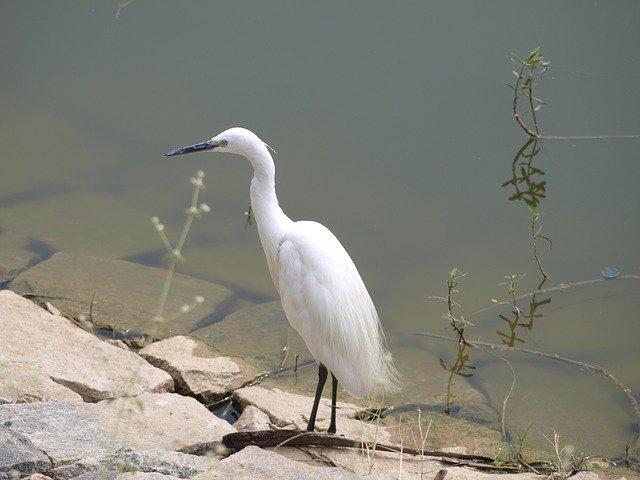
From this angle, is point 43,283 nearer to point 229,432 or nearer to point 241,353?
point 241,353

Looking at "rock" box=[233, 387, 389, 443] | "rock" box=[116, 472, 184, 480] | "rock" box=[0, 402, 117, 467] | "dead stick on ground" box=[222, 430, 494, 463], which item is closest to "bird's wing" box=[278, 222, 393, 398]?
"rock" box=[233, 387, 389, 443]

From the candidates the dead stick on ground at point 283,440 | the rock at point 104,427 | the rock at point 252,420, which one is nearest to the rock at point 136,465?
the rock at point 104,427

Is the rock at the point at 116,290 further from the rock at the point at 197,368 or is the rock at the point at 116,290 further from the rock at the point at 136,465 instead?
the rock at the point at 136,465

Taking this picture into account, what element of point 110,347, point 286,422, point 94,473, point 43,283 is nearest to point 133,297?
point 43,283

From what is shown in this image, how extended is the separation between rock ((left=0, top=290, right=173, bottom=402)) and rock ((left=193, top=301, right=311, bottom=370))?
0.73 metres

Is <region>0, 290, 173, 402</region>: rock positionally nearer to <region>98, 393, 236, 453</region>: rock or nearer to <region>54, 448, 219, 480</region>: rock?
<region>98, 393, 236, 453</region>: rock

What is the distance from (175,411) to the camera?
3701 millimetres

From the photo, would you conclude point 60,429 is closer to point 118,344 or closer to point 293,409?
point 293,409

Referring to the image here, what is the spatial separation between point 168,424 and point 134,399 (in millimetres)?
566

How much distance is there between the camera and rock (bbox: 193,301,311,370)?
4.82 m

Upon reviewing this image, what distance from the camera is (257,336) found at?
4965 mm

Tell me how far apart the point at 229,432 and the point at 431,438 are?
1124 mm

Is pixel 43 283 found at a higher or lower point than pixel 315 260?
lower

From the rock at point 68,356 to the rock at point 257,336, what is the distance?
731 mm
